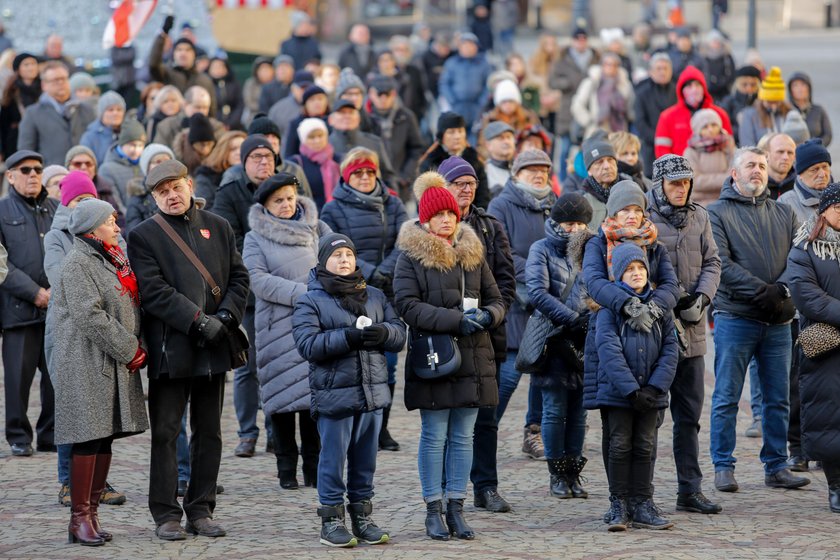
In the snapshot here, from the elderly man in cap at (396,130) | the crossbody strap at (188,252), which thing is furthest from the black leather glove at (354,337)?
the elderly man in cap at (396,130)

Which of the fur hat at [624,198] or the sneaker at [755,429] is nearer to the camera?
the fur hat at [624,198]

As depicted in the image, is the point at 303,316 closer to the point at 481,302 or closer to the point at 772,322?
the point at 481,302

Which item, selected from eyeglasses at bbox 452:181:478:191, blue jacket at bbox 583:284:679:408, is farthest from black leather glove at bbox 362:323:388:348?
eyeglasses at bbox 452:181:478:191

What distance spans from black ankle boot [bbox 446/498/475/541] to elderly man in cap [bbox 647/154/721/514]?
1.29 meters

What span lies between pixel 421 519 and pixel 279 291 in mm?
1634

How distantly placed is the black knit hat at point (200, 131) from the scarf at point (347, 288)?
13.1ft

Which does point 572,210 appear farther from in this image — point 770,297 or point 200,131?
point 200,131

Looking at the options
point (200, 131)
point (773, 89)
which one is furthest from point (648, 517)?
point (773, 89)

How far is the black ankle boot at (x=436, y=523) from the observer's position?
8117mm

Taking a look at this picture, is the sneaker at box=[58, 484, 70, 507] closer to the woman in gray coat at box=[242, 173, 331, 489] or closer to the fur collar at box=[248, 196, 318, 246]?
the woman in gray coat at box=[242, 173, 331, 489]

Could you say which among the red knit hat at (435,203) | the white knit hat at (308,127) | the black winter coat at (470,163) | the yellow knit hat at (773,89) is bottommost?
the red knit hat at (435,203)

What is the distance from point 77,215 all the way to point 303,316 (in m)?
1.26

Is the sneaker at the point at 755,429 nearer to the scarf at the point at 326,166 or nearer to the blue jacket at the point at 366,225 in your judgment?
the blue jacket at the point at 366,225

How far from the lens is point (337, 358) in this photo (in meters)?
8.05
